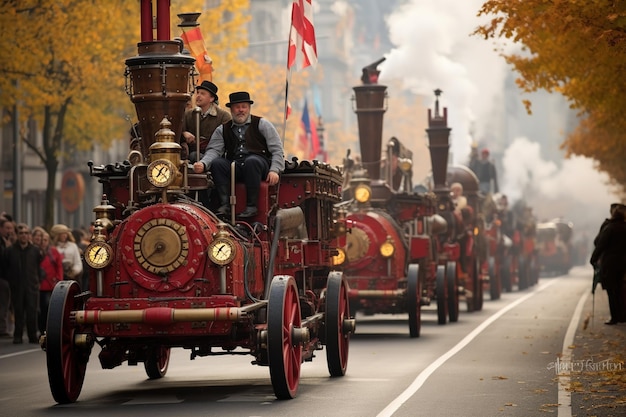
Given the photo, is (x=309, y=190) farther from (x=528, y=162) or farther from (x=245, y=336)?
(x=528, y=162)

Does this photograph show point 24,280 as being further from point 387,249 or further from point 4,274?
point 387,249

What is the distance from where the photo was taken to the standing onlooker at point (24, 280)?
24734 millimetres

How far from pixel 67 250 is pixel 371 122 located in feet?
18.5

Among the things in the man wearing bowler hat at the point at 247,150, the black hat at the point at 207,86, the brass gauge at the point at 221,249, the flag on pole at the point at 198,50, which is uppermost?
the flag on pole at the point at 198,50

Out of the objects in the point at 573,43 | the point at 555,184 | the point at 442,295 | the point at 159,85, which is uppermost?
the point at 555,184

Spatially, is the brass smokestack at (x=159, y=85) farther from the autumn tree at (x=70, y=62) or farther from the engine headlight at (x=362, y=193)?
the autumn tree at (x=70, y=62)

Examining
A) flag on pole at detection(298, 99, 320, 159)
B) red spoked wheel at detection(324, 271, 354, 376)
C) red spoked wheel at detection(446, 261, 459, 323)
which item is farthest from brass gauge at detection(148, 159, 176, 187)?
flag on pole at detection(298, 99, 320, 159)

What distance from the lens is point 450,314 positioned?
28.2 m

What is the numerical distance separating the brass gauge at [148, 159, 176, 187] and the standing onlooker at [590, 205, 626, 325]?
13058mm

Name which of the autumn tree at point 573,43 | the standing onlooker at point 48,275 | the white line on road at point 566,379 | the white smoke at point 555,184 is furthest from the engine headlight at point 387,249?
the white smoke at point 555,184

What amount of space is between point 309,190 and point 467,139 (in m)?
38.2

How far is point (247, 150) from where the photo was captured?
16234 millimetres

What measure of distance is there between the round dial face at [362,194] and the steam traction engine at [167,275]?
9666mm

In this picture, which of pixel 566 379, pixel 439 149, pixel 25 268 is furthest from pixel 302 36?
pixel 439 149
